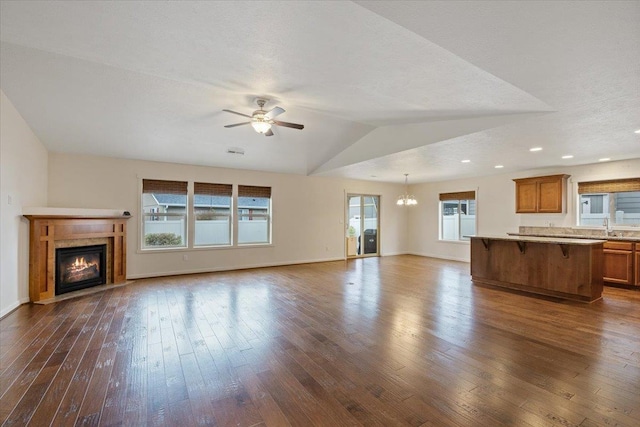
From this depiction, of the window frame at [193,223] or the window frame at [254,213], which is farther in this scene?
the window frame at [254,213]

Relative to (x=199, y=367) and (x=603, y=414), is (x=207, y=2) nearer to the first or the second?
(x=199, y=367)

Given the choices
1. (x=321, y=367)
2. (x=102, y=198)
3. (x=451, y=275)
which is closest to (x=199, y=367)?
(x=321, y=367)

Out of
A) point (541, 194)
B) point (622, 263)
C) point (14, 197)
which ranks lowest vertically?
point (622, 263)

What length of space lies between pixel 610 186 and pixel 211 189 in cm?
859

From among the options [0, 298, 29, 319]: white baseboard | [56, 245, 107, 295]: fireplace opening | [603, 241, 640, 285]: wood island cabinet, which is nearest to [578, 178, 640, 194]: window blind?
[603, 241, 640, 285]: wood island cabinet

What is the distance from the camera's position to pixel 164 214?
20.8 feet

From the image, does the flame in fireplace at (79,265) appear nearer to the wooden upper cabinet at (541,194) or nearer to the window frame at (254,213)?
the window frame at (254,213)

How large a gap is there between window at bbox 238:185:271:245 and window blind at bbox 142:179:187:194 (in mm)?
1317

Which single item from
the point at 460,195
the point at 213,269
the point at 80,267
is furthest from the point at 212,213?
the point at 460,195

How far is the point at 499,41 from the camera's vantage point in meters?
2.03

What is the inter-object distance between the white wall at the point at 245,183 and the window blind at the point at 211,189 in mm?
128

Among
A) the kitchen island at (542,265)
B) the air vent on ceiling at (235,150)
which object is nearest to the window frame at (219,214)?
the air vent on ceiling at (235,150)

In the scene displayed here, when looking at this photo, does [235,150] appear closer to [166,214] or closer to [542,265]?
[166,214]

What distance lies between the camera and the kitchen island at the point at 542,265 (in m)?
4.38
